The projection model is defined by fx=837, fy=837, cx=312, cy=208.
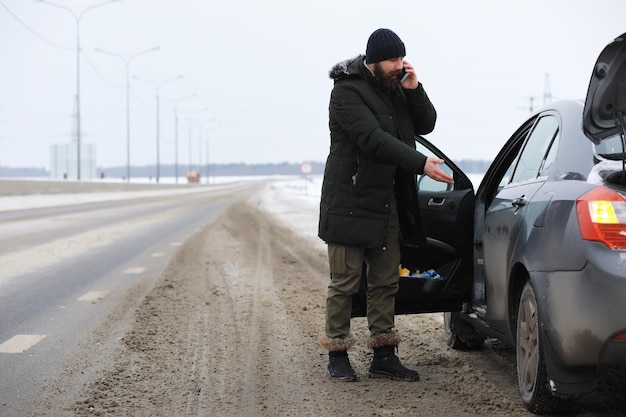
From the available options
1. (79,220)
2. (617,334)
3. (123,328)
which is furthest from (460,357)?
(79,220)

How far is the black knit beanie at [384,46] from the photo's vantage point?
4617 millimetres

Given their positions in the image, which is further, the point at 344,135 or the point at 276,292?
the point at 276,292

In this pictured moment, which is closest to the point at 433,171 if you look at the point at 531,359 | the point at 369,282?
the point at 369,282

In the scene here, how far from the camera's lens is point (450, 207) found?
16.8ft

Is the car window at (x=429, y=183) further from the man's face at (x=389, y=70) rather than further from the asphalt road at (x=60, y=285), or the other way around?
the asphalt road at (x=60, y=285)

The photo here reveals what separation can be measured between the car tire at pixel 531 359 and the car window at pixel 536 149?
2.57ft

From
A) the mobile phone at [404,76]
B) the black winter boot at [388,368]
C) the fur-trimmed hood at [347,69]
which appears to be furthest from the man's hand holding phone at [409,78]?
the black winter boot at [388,368]

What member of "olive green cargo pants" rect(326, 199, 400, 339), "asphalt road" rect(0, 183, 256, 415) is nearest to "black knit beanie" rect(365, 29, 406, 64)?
"olive green cargo pants" rect(326, 199, 400, 339)

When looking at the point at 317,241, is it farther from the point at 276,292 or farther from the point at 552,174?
the point at 552,174

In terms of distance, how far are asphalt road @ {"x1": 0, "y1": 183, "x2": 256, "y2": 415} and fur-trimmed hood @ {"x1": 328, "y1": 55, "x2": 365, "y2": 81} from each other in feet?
7.41

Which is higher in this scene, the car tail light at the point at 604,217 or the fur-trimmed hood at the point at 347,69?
the fur-trimmed hood at the point at 347,69

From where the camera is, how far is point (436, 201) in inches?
204

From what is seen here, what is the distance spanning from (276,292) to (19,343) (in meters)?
3.08

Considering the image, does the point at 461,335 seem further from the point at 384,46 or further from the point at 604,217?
the point at 604,217
